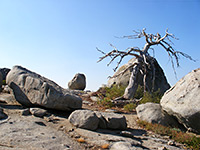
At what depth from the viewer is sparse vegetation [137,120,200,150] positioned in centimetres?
553

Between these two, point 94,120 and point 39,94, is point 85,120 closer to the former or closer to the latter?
point 94,120

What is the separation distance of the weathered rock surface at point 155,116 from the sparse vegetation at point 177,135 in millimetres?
401

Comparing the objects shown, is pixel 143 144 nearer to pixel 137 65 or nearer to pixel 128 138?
pixel 128 138

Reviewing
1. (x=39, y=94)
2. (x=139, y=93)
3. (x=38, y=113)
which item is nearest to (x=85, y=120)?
(x=38, y=113)

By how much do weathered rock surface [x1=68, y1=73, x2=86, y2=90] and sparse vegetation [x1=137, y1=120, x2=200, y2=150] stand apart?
1383cm

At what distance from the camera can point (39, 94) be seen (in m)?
6.99

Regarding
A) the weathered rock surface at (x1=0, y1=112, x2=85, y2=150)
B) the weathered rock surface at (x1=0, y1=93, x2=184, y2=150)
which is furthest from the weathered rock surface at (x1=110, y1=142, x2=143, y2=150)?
the weathered rock surface at (x1=0, y1=112, x2=85, y2=150)

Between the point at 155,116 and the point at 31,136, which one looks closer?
the point at 31,136

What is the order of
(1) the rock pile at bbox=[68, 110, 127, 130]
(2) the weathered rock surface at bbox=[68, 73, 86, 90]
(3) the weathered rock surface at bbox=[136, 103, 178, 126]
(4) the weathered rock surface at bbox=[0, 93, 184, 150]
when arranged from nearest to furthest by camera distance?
1. (4) the weathered rock surface at bbox=[0, 93, 184, 150]
2. (1) the rock pile at bbox=[68, 110, 127, 130]
3. (3) the weathered rock surface at bbox=[136, 103, 178, 126]
4. (2) the weathered rock surface at bbox=[68, 73, 86, 90]

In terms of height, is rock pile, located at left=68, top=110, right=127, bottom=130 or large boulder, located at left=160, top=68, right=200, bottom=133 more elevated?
large boulder, located at left=160, top=68, right=200, bottom=133

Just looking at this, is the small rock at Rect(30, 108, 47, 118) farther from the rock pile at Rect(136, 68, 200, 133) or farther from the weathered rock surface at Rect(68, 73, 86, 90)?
the weathered rock surface at Rect(68, 73, 86, 90)

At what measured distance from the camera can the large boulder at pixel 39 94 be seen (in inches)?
269

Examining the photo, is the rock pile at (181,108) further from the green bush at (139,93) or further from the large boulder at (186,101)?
the green bush at (139,93)

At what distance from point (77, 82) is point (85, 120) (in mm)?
14978
